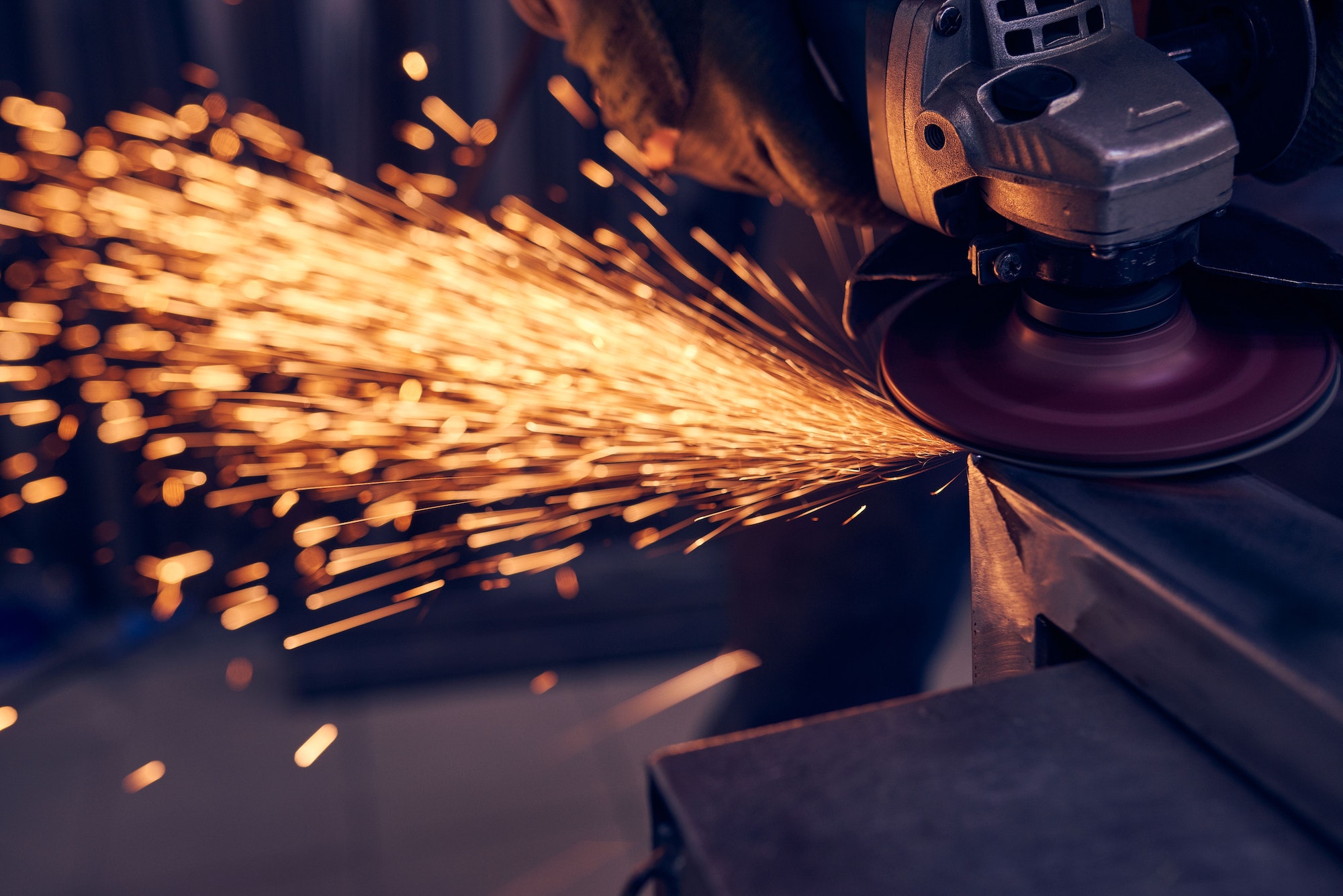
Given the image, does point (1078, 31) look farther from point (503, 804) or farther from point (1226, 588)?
point (503, 804)

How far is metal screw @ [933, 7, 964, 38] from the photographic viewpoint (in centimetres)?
76

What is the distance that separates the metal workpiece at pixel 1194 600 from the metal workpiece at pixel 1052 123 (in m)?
0.20

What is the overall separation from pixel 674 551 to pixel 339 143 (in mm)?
1338

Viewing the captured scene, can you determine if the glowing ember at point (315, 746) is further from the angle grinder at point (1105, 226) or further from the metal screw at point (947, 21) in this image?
the metal screw at point (947, 21)

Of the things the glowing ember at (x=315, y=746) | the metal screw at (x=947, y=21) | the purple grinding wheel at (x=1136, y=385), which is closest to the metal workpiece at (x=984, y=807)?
the purple grinding wheel at (x=1136, y=385)

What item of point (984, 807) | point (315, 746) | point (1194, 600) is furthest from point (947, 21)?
point (315, 746)

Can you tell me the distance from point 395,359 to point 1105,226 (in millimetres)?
1363

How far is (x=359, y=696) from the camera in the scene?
252cm

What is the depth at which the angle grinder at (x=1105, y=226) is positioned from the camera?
71 centimetres

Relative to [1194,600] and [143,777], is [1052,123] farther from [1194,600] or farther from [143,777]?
[143,777]

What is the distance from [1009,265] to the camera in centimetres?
80

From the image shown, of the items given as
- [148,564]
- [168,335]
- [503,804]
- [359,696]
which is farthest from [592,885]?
[168,335]

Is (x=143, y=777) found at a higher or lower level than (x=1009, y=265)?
lower

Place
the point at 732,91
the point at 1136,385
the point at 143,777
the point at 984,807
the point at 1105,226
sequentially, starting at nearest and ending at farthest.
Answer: the point at 984,807
the point at 1105,226
the point at 1136,385
the point at 732,91
the point at 143,777
